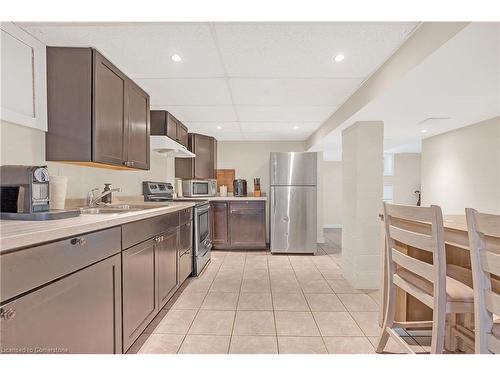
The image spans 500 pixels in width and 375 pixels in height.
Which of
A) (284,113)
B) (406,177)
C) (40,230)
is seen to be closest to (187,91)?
(284,113)

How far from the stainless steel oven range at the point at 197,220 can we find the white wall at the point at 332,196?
13.5ft

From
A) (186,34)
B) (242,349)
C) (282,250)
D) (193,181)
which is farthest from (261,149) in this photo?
(242,349)

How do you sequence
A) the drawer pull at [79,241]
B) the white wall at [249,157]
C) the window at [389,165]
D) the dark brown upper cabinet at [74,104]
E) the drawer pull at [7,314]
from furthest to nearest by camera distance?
the window at [389,165]
the white wall at [249,157]
the dark brown upper cabinet at [74,104]
the drawer pull at [79,241]
the drawer pull at [7,314]

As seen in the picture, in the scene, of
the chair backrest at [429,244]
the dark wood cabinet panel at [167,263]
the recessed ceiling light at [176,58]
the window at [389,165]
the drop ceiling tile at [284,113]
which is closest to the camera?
the chair backrest at [429,244]

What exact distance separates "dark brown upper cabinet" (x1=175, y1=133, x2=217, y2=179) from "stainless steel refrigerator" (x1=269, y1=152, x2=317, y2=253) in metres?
1.25

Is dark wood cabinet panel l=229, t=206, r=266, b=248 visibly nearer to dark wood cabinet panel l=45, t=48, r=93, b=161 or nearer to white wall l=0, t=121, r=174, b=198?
white wall l=0, t=121, r=174, b=198

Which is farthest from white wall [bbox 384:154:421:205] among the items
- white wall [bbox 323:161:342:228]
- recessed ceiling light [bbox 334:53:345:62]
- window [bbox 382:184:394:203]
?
recessed ceiling light [bbox 334:53:345:62]

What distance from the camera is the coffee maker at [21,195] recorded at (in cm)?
126

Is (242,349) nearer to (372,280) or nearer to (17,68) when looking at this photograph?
(372,280)

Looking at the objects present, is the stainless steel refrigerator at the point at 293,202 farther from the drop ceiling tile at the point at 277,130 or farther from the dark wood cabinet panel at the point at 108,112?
the dark wood cabinet panel at the point at 108,112

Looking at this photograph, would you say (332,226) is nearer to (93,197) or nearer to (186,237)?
(186,237)

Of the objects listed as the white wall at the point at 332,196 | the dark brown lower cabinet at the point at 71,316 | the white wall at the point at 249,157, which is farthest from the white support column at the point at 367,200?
the white wall at the point at 332,196

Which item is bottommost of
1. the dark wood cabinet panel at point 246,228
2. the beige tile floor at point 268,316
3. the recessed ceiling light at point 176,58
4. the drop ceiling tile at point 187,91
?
the beige tile floor at point 268,316
